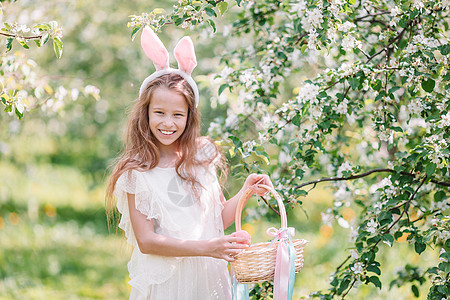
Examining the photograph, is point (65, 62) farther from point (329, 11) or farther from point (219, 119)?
point (329, 11)

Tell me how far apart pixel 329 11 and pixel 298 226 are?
339 centimetres

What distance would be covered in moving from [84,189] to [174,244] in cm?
452

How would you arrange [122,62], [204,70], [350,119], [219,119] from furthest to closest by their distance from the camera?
[122,62] < [204,70] < [219,119] < [350,119]

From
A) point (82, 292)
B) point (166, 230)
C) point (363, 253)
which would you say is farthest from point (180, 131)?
point (82, 292)

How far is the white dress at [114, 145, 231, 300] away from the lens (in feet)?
6.48

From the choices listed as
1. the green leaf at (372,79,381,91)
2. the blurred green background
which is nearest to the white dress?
the green leaf at (372,79,381,91)

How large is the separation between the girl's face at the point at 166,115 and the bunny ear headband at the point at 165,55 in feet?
0.28

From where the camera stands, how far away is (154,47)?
207 cm

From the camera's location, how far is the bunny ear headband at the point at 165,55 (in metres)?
2.06

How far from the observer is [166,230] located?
78.8 inches

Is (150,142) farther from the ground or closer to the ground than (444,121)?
closer to the ground

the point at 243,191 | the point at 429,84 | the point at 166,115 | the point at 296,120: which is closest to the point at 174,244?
the point at 243,191

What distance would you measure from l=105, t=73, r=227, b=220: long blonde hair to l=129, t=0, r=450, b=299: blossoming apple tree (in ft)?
0.69

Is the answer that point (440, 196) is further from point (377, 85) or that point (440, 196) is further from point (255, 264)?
point (255, 264)
